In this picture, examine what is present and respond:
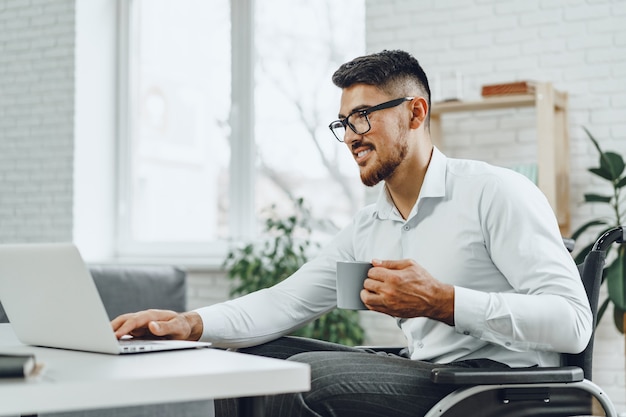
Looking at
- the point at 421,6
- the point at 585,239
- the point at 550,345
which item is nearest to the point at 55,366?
the point at 550,345

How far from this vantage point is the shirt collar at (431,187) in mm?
1926

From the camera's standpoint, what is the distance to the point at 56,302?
52.5 inches

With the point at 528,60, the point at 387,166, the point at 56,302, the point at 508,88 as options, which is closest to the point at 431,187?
the point at 387,166

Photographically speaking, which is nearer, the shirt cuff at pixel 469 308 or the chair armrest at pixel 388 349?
the shirt cuff at pixel 469 308

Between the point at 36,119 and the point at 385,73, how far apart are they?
4.00 metres

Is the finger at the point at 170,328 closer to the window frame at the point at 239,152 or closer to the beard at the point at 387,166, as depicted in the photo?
the beard at the point at 387,166

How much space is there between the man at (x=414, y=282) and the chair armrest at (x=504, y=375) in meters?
0.09

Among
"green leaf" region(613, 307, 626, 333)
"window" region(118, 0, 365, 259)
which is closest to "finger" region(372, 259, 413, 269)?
"green leaf" region(613, 307, 626, 333)

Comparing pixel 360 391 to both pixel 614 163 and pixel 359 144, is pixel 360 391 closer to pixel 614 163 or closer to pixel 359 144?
pixel 359 144

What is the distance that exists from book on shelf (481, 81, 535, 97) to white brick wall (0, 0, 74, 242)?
2706 millimetres

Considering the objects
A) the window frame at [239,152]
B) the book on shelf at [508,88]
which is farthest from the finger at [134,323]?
the window frame at [239,152]

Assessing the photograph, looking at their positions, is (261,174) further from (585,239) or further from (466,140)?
(585,239)

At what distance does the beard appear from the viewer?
1983mm

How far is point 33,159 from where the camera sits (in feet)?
18.0
